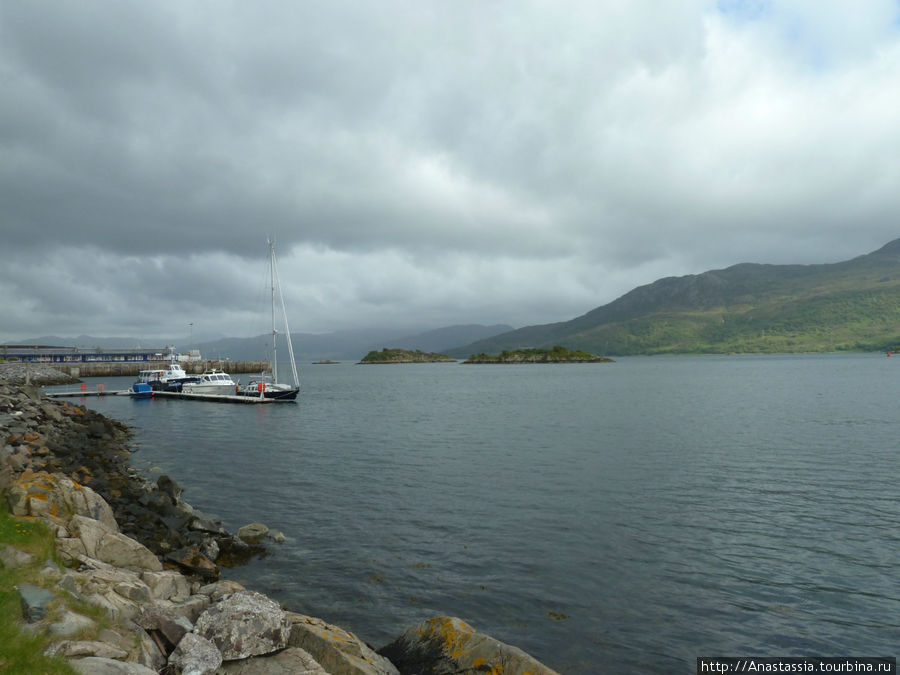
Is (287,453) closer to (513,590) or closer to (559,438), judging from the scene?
(559,438)

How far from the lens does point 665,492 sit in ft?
92.1

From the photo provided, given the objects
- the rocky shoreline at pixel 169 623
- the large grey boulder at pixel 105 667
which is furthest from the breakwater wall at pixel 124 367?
the large grey boulder at pixel 105 667

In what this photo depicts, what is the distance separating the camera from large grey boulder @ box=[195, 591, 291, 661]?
32.4 ft

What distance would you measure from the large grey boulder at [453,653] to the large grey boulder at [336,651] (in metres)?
0.53

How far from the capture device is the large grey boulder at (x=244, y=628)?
9.89 metres

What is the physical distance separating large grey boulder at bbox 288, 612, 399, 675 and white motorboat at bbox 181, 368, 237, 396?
90826 mm

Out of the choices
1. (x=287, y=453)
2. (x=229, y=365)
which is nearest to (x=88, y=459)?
(x=287, y=453)

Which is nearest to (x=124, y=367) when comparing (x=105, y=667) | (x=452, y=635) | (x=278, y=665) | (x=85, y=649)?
(x=85, y=649)

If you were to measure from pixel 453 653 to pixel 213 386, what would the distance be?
313 feet

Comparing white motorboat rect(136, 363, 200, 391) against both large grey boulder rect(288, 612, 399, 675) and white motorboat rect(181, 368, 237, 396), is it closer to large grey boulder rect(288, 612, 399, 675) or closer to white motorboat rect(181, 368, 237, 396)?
white motorboat rect(181, 368, 237, 396)

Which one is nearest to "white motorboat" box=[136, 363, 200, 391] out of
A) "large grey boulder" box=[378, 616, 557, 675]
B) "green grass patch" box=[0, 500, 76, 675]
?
"green grass patch" box=[0, 500, 76, 675]

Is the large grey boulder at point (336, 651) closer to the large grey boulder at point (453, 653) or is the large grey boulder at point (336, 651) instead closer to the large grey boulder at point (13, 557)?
the large grey boulder at point (453, 653)

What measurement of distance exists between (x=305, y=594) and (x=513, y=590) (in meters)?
6.54

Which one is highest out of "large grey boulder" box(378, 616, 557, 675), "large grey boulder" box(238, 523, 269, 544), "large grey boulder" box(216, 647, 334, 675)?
"large grey boulder" box(216, 647, 334, 675)
